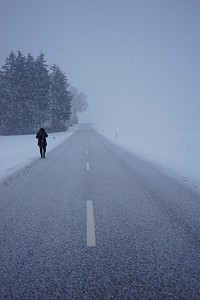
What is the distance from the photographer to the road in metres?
3.23

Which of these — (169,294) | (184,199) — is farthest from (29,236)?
(184,199)

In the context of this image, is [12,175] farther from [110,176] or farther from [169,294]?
[169,294]

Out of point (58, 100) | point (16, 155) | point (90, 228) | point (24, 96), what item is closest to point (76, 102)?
point (58, 100)

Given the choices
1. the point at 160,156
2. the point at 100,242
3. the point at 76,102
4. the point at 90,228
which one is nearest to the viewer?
the point at 100,242

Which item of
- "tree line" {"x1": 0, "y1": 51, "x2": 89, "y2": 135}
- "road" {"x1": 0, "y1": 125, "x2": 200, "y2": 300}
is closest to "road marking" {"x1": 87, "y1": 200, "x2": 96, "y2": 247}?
"road" {"x1": 0, "y1": 125, "x2": 200, "y2": 300}

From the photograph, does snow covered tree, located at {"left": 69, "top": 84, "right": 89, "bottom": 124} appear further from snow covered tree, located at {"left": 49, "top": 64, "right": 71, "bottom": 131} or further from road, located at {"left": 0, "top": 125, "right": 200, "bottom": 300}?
road, located at {"left": 0, "top": 125, "right": 200, "bottom": 300}

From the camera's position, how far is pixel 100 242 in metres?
4.50

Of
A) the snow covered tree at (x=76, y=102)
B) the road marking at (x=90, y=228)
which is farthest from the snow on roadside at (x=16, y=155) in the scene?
the snow covered tree at (x=76, y=102)

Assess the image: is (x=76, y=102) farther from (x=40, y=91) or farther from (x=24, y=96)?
(x=24, y=96)

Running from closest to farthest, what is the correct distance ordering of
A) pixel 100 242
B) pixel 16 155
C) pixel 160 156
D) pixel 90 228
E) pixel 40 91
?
1. pixel 100 242
2. pixel 90 228
3. pixel 160 156
4. pixel 16 155
5. pixel 40 91

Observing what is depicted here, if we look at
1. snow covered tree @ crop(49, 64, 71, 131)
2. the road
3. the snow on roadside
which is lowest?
the road

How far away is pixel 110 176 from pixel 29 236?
6.01 meters

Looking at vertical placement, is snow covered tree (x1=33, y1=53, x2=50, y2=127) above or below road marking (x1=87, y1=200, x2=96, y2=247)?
above

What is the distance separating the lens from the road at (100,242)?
3230mm
